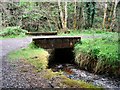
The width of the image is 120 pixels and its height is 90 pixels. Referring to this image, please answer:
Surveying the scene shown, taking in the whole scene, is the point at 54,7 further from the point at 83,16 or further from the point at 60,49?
the point at 60,49

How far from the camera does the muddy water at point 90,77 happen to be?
720 cm

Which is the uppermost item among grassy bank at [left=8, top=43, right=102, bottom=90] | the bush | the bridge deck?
grassy bank at [left=8, top=43, right=102, bottom=90]

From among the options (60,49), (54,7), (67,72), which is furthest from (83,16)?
(67,72)

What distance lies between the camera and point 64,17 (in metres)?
22.1

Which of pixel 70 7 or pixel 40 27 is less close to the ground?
pixel 70 7

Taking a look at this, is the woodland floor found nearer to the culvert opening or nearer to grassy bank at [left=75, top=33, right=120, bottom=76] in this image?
grassy bank at [left=75, top=33, right=120, bottom=76]

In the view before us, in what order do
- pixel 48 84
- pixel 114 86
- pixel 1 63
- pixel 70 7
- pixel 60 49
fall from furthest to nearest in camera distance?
1. pixel 70 7
2. pixel 60 49
3. pixel 1 63
4. pixel 114 86
5. pixel 48 84

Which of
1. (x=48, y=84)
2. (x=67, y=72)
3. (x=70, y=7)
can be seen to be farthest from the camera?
(x=70, y=7)

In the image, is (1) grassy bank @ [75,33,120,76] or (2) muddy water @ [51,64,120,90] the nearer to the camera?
(2) muddy water @ [51,64,120,90]

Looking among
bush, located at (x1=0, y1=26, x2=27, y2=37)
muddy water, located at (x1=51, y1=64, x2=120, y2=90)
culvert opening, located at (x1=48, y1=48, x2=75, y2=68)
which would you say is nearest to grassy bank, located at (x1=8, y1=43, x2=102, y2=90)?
muddy water, located at (x1=51, y1=64, x2=120, y2=90)

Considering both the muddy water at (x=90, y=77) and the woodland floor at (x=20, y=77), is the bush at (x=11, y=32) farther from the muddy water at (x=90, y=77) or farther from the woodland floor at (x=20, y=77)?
the woodland floor at (x=20, y=77)

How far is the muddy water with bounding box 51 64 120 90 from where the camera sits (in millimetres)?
7195

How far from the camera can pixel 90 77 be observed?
8172 mm

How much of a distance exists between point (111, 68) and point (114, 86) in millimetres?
977
